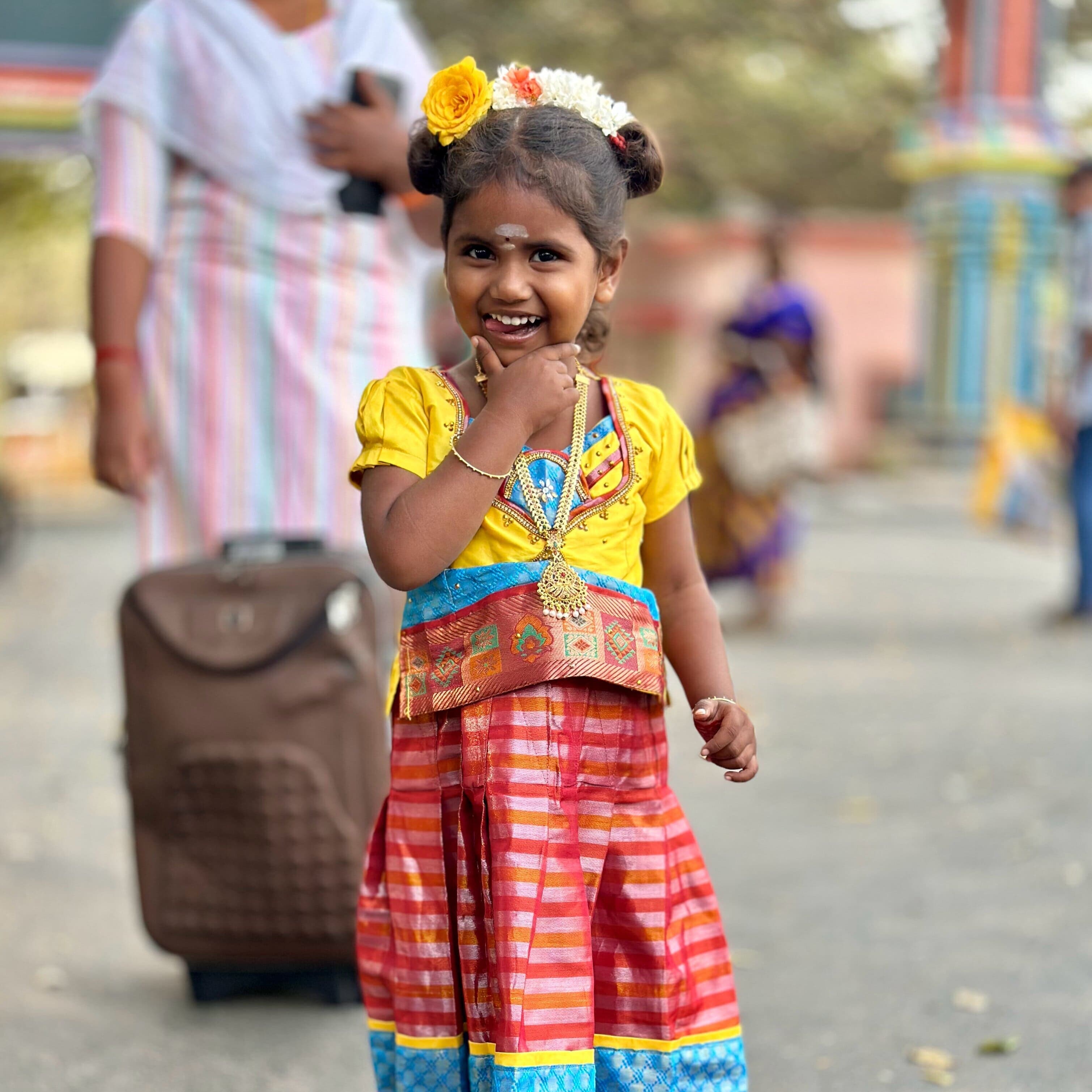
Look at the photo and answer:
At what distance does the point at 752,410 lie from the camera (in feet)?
26.2

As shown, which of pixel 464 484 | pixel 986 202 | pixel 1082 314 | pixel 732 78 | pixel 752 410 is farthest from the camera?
pixel 732 78

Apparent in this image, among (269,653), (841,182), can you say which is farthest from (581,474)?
(841,182)

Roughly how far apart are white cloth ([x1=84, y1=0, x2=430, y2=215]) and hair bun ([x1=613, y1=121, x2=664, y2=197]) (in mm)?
1165

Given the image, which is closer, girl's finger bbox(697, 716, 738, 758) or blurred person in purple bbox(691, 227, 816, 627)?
girl's finger bbox(697, 716, 738, 758)

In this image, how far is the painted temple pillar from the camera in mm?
15445

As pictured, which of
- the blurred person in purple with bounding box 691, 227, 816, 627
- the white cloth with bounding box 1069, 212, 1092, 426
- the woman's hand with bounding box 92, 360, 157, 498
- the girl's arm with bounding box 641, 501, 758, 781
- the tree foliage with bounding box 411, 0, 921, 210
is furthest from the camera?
the tree foliage with bounding box 411, 0, 921, 210

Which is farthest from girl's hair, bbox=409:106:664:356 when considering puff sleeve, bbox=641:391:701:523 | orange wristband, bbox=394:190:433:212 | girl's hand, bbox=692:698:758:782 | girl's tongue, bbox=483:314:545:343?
orange wristband, bbox=394:190:433:212

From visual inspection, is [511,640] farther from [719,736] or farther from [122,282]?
[122,282]

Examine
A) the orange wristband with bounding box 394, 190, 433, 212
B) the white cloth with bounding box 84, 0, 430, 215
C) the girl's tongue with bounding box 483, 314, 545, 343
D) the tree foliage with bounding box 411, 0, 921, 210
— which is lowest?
the girl's tongue with bounding box 483, 314, 545, 343

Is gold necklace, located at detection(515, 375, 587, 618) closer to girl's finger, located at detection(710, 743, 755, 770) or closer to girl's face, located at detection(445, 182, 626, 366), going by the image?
girl's face, located at detection(445, 182, 626, 366)

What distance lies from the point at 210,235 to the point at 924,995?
1.98 m

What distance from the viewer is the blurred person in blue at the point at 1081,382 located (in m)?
7.57

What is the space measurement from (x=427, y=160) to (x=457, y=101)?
0.33 feet

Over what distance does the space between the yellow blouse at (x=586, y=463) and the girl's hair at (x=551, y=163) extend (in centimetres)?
20
